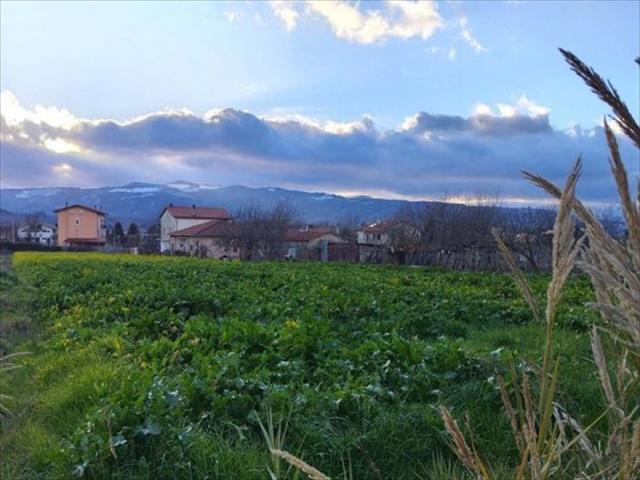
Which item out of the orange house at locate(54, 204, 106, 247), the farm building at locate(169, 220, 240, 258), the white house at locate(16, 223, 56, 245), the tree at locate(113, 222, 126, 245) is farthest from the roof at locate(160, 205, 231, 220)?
the white house at locate(16, 223, 56, 245)

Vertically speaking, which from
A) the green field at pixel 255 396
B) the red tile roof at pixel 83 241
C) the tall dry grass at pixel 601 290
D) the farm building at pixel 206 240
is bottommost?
the red tile roof at pixel 83 241

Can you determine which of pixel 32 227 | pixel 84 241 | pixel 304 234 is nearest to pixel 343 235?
pixel 304 234

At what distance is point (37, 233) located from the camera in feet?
361

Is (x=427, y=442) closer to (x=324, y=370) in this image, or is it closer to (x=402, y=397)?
(x=402, y=397)

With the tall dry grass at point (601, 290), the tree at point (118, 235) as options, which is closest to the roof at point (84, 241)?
the tree at point (118, 235)

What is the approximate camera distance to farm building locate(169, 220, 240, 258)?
6016 centimetres

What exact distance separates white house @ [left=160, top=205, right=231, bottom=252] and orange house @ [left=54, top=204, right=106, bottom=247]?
1063 cm

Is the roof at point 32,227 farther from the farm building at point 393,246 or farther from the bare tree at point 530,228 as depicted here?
the bare tree at point 530,228

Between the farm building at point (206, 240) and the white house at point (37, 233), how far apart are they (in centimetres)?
3592

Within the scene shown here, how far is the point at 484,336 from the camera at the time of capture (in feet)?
26.0

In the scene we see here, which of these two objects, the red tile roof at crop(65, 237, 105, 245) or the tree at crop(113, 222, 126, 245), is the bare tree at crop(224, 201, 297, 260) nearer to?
the red tile roof at crop(65, 237, 105, 245)

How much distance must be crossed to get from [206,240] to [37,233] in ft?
159

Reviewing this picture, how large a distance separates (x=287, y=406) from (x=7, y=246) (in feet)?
217

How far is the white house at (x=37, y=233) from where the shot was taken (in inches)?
4222
